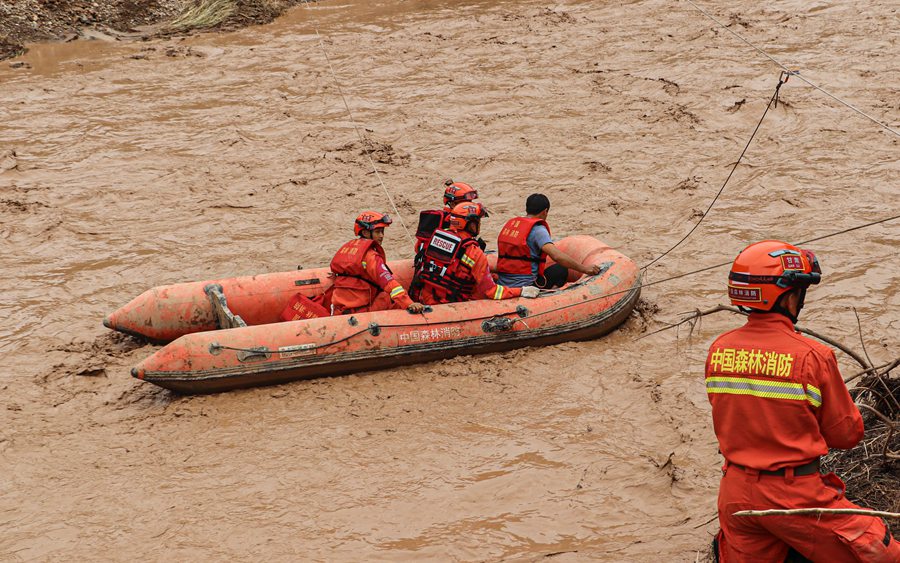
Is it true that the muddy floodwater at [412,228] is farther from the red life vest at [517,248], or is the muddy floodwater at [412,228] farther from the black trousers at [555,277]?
the red life vest at [517,248]

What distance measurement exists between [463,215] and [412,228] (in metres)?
2.25

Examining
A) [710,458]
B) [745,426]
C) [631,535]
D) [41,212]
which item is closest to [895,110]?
[710,458]

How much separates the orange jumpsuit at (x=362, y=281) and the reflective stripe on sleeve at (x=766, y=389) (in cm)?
354

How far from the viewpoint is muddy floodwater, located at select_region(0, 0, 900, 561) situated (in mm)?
4719

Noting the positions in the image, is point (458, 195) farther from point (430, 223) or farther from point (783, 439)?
point (783, 439)

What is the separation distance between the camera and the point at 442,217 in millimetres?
6461

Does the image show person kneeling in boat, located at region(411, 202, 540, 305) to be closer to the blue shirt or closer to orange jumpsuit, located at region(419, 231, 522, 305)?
orange jumpsuit, located at region(419, 231, 522, 305)

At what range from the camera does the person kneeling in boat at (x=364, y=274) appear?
627 centimetres

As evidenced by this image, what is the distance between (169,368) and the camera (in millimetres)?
5770

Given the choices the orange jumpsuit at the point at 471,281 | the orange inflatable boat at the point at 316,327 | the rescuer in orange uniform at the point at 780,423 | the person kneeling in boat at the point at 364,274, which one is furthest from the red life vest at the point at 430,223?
the rescuer in orange uniform at the point at 780,423

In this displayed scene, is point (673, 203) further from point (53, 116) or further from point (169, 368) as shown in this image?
point (53, 116)

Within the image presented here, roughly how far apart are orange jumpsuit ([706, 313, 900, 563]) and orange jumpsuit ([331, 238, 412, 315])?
3588mm

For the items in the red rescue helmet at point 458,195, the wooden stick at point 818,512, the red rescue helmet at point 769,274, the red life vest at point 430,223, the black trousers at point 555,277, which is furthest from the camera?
the black trousers at point 555,277

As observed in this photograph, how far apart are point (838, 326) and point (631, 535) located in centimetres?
311
